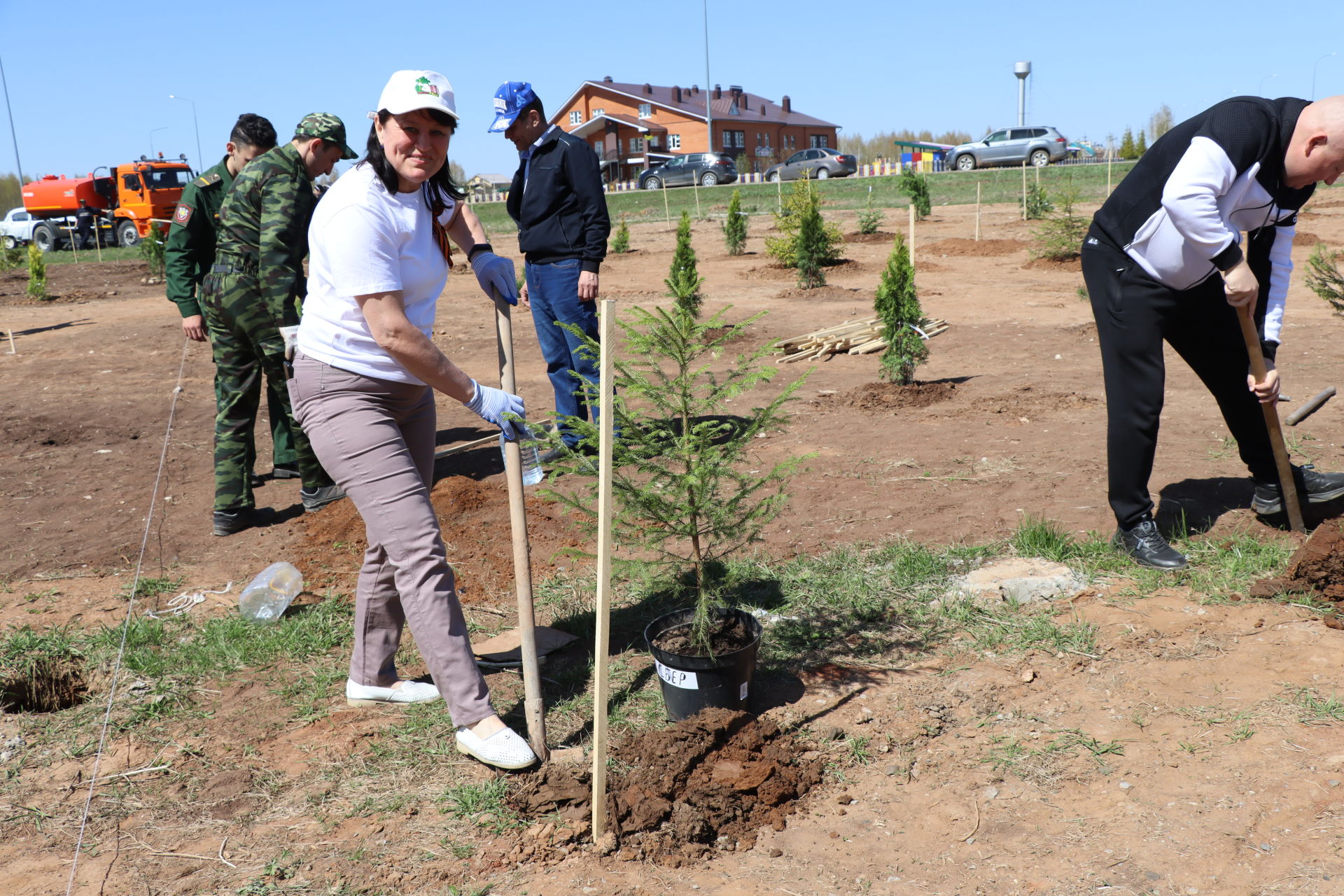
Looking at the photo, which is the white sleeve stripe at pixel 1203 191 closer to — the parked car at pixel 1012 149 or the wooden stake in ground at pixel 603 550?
the wooden stake in ground at pixel 603 550

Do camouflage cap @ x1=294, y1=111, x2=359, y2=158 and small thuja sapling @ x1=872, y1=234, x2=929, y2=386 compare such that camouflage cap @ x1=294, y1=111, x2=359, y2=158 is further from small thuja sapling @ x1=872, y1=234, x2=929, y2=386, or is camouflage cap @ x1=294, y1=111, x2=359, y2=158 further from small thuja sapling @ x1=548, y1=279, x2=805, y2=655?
small thuja sapling @ x1=872, y1=234, x2=929, y2=386

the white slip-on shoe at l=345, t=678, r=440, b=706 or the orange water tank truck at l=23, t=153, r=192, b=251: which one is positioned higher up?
the orange water tank truck at l=23, t=153, r=192, b=251

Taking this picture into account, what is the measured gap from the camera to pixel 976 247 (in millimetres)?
17438

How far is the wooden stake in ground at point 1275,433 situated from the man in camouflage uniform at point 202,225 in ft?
16.7

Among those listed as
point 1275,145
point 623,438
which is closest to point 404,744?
point 623,438

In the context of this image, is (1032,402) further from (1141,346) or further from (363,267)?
(363,267)

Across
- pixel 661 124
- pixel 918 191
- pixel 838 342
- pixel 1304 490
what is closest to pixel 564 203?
pixel 1304 490

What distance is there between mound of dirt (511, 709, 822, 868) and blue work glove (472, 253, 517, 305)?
156 cm

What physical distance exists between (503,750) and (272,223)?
3.44 m

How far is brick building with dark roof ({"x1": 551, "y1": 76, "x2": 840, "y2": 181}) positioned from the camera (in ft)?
189

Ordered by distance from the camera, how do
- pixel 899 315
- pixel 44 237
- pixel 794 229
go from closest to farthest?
pixel 899 315 < pixel 794 229 < pixel 44 237

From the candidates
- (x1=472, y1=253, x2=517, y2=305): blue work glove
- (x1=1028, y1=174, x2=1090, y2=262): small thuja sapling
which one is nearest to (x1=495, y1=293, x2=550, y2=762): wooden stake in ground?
(x1=472, y1=253, x2=517, y2=305): blue work glove

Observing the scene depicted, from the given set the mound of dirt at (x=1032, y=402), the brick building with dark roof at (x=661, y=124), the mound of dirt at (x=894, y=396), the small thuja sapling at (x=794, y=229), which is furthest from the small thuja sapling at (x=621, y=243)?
the brick building with dark roof at (x=661, y=124)

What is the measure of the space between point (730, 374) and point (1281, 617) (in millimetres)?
2375
